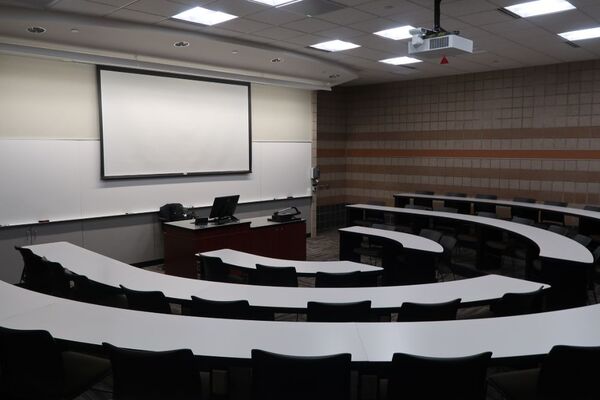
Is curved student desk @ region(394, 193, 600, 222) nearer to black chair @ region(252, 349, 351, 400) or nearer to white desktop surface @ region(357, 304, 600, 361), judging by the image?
white desktop surface @ region(357, 304, 600, 361)

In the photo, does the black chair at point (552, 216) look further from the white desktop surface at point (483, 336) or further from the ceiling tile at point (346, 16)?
the white desktop surface at point (483, 336)

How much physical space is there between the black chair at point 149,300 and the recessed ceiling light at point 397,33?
467cm

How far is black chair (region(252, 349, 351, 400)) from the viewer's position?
2.18 m

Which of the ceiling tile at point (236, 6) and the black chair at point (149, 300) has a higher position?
the ceiling tile at point (236, 6)

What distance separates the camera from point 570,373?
2.39 m

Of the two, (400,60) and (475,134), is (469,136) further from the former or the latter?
(400,60)

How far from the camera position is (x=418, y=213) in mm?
7785

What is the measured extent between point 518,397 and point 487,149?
26.3ft

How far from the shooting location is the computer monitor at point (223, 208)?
6.61 meters

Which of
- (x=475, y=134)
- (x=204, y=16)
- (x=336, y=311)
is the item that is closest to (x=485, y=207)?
(x=475, y=134)

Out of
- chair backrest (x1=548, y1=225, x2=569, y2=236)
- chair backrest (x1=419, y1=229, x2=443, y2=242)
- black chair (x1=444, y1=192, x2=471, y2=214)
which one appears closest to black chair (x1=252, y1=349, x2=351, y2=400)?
chair backrest (x1=419, y1=229, x2=443, y2=242)

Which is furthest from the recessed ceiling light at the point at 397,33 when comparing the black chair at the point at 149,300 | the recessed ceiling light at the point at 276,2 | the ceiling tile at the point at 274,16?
the black chair at the point at 149,300

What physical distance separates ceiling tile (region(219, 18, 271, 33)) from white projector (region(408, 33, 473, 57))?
201 cm

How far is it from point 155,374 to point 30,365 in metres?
0.86
